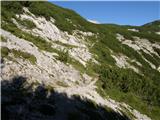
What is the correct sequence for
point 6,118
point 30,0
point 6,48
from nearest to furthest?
point 6,118, point 6,48, point 30,0

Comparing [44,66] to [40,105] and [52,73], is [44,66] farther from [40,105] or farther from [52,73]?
[40,105]

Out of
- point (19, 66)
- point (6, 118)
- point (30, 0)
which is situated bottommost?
point (6, 118)

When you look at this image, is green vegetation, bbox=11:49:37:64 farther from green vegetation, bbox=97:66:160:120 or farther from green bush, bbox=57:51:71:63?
green vegetation, bbox=97:66:160:120

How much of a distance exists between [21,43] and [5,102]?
38.9ft

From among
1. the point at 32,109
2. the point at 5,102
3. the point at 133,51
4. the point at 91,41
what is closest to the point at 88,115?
the point at 32,109

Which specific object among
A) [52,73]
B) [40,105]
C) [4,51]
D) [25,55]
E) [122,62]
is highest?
[122,62]

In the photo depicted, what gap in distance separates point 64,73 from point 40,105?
860 cm

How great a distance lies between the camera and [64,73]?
36281 mm

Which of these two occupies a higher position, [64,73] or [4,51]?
[4,51]

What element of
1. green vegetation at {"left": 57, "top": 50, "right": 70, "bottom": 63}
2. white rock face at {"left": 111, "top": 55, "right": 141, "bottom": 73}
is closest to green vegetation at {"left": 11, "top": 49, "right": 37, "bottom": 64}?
green vegetation at {"left": 57, "top": 50, "right": 70, "bottom": 63}

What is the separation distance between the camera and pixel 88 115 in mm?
30578

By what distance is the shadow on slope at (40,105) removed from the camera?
25984mm

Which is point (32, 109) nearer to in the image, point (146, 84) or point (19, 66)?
point (19, 66)

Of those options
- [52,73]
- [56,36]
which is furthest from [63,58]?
[56,36]
